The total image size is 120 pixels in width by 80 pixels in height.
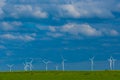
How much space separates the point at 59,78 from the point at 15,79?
7.66 m

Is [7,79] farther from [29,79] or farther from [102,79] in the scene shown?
[102,79]

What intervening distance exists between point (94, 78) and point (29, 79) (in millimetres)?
10565

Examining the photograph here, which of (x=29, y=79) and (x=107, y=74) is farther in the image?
(x=107, y=74)

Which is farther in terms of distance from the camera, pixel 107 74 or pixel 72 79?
pixel 107 74

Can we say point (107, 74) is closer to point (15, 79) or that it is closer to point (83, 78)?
point (83, 78)

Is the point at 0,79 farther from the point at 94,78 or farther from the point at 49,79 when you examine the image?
the point at 94,78

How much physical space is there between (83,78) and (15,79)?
36.9 ft

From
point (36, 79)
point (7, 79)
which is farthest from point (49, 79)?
point (7, 79)

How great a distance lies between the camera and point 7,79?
231 feet

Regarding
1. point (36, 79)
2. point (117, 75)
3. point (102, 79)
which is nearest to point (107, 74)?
point (117, 75)

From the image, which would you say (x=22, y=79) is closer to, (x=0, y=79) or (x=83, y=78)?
(x=0, y=79)

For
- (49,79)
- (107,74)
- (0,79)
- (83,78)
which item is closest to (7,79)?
(0,79)

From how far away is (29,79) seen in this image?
228 feet

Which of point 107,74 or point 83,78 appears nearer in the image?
point 83,78
